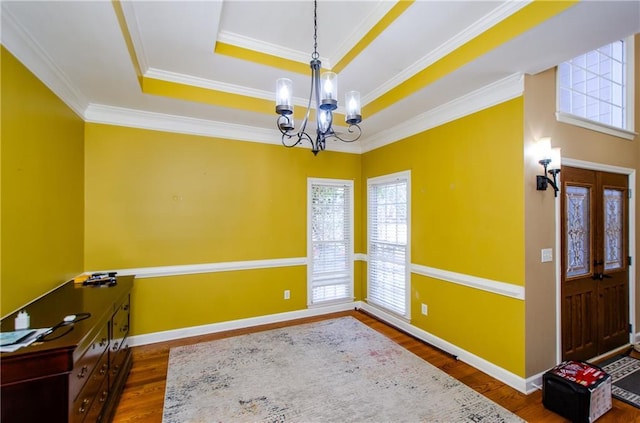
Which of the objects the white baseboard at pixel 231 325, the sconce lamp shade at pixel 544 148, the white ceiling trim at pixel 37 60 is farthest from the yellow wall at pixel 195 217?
the sconce lamp shade at pixel 544 148

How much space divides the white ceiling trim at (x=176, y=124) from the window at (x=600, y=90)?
10.1ft

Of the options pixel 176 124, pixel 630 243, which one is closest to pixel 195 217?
pixel 176 124

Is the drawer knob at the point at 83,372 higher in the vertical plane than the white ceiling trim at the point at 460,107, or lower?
lower

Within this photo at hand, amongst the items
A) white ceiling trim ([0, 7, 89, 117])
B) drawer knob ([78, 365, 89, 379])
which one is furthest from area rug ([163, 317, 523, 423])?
white ceiling trim ([0, 7, 89, 117])

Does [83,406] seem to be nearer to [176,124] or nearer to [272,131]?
[176,124]

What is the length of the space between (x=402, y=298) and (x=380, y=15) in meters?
3.24

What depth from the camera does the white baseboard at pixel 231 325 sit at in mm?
3453

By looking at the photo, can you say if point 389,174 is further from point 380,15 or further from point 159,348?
point 159,348

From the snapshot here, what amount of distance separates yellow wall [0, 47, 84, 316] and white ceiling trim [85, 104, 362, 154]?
355 mm

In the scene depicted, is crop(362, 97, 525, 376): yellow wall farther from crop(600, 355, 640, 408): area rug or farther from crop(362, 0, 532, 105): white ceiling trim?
crop(600, 355, 640, 408): area rug

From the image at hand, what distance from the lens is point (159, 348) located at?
131 inches

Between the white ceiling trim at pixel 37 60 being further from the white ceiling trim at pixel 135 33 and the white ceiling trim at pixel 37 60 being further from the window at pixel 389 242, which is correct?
the window at pixel 389 242

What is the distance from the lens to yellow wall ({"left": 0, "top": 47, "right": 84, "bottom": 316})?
6.08 feet

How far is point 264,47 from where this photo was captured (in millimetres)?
2725
